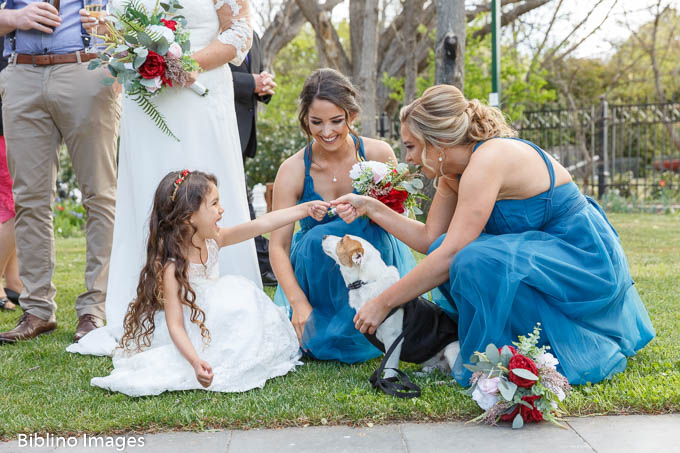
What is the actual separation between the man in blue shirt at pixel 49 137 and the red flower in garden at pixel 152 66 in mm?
717

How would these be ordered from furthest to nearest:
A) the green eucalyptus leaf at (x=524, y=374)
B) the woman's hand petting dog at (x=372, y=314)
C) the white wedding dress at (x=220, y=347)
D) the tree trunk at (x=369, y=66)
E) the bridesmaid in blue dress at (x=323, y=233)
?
the tree trunk at (x=369, y=66) < the bridesmaid in blue dress at (x=323, y=233) < the white wedding dress at (x=220, y=347) < the woman's hand petting dog at (x=372, y=314) < the green eucalyptus leaf at (x=524, y=374)

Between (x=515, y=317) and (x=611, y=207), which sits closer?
(x=515, y=317)

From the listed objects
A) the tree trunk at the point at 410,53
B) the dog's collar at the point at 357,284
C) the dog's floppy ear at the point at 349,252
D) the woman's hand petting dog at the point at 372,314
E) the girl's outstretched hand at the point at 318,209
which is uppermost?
the tree trunk at the point at 410,53

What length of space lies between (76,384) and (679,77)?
2749cm

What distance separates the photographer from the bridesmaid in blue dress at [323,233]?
381cm

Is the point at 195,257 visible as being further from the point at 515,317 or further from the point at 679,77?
the point at 679,77

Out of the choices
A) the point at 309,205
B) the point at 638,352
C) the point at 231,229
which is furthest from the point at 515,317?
the point at 231,229

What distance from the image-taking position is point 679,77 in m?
26.0

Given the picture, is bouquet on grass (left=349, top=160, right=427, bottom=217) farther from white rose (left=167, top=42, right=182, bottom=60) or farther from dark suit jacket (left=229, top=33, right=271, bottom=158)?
dark suit jacket (left=229, top=33, right=271, bottom=158)

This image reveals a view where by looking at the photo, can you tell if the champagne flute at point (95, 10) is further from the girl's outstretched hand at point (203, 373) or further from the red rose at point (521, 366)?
the red rose at point (521, 366)

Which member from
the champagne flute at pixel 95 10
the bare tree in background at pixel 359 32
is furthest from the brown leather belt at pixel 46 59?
the bare tree in background at pixel 359 32

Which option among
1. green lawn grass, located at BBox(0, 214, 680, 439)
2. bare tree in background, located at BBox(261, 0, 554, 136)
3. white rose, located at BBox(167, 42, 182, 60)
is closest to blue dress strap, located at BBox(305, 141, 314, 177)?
white rose, located at BBox(167, 42, 182, 60)

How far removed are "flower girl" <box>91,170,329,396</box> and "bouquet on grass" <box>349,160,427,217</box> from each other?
0.27 m

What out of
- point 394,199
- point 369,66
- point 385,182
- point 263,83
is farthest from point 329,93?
point 369,66
